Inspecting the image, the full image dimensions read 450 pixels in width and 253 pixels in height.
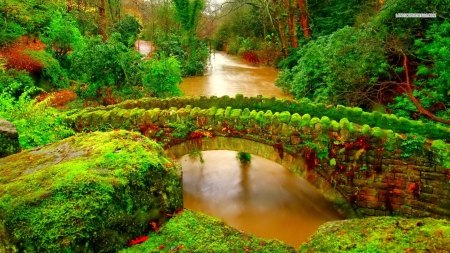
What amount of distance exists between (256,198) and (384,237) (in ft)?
17.5

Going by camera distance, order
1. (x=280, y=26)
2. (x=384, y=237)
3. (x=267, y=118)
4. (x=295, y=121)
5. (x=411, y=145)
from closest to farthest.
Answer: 1. (x=384, y=237)
2. (x=411, y=145)
3. (x=295, y=121)
4. (x=267, y=118)
5. (x=280, y=26)

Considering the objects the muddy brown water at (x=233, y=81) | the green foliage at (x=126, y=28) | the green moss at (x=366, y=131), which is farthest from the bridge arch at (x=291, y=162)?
the green foliage at (x=126, y=28)

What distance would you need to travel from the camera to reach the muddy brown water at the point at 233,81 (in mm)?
16859

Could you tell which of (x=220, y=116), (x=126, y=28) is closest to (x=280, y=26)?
(x=126, y=28)

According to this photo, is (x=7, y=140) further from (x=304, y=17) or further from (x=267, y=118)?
(x=304, y=17)

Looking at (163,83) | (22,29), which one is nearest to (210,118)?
(163,83)

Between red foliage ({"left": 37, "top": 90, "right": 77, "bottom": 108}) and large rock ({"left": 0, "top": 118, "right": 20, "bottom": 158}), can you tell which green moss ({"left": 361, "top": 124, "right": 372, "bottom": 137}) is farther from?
red foliage ({"left": 37, "top": 90, "right": 77, "bottom": 108})

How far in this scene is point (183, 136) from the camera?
19.7ft

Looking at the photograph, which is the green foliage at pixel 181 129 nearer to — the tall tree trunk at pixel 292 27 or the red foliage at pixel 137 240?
the red foliage at pixel 137 240

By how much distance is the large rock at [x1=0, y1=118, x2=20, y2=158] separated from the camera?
2.97m

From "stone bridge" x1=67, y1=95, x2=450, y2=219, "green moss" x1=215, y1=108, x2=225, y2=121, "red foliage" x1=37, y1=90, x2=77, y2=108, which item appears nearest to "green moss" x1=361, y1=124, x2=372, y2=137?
"stone bridge" x1=67, y1=95, x2=450, y2=219

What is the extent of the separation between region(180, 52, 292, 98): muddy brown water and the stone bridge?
9.25 meters

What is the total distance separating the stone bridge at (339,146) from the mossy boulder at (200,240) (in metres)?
3.38

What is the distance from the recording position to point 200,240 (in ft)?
6.95
